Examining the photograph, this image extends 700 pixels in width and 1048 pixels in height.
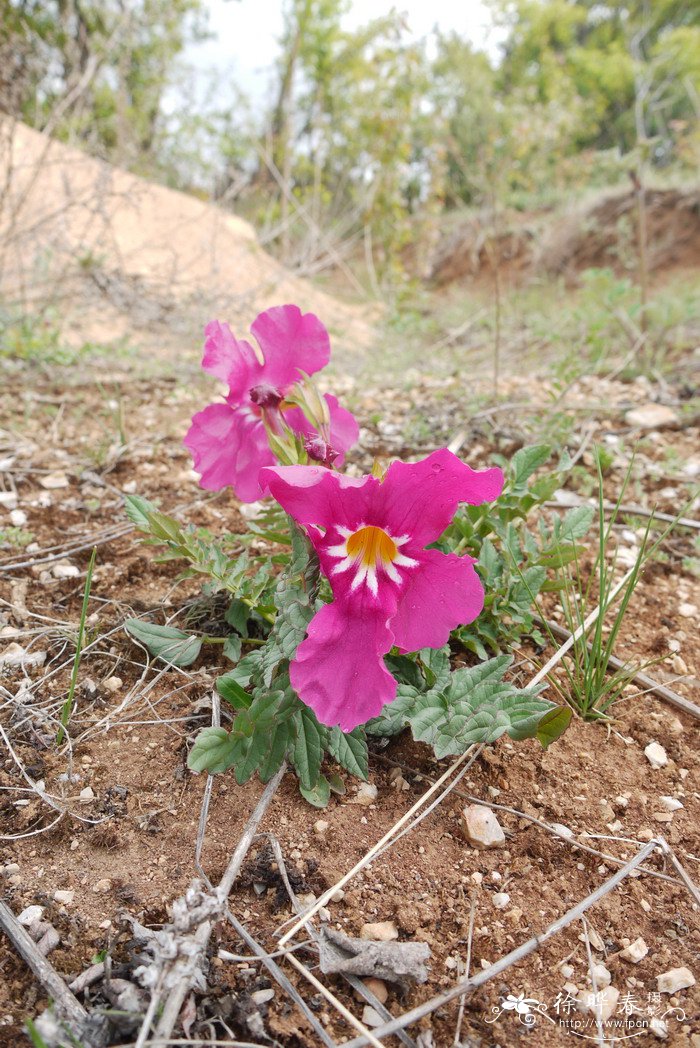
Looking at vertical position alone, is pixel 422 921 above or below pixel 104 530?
below

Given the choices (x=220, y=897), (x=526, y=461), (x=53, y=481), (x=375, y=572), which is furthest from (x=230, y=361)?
(x=53, y=481)

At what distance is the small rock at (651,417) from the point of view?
305 centimetres

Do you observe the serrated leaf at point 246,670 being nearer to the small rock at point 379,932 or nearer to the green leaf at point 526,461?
the small rock at point 379,932

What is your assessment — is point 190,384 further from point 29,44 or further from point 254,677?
point 254,677

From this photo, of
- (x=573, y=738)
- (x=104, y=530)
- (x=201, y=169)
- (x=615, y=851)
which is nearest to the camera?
(x=615, y=851)

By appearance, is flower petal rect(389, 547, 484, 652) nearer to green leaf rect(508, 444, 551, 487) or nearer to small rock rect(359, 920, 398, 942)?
small rock rect(359, 920, 398, 942)

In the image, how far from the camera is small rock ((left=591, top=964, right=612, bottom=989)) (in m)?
1.12

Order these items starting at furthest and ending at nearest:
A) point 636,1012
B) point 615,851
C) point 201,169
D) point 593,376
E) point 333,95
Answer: point 333,95
point 201,169
point 593,376
point 615,851
point 636,1012

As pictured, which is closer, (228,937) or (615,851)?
(228,937)

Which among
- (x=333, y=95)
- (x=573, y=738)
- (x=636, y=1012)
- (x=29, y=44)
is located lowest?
(x=636, y=1012)

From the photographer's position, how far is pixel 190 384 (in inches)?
153

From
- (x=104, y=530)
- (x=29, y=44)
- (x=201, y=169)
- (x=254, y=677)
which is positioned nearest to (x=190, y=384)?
(x=104, y=530)

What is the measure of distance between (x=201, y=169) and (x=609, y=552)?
750 cm

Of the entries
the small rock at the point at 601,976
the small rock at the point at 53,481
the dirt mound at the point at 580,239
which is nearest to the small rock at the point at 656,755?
the small rock at the point at 601,976
